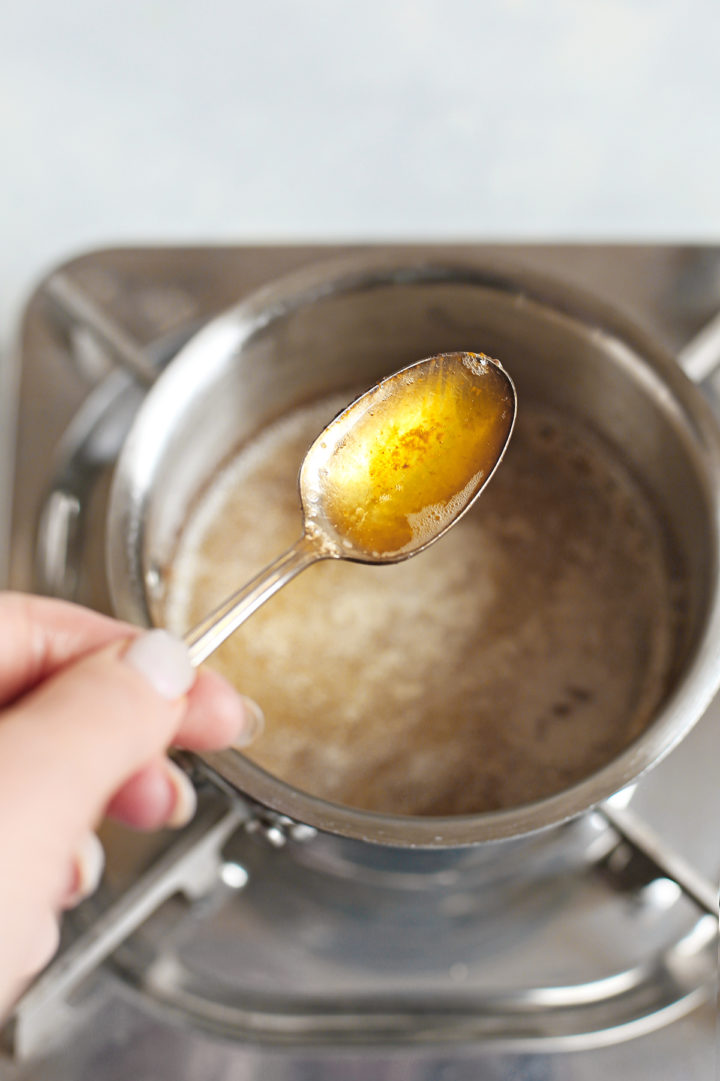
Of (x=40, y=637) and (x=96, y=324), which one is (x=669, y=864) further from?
(x=96, y=324)

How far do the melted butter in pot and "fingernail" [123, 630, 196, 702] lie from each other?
203 millimetres

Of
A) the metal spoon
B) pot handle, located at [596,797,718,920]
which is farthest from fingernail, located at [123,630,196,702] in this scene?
pot handle, located at [596,797,718,920]

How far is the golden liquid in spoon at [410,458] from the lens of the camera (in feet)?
1.65

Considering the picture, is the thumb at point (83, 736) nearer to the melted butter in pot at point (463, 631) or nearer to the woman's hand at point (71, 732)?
the woman's hand at point (71, 732)

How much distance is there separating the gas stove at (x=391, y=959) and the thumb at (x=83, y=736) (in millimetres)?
192

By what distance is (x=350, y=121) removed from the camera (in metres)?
0.81

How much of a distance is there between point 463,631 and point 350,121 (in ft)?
1.45

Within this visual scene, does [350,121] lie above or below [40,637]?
above

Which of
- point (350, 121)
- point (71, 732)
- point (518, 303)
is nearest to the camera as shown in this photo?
point (71, 732)

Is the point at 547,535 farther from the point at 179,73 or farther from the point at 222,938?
the point at 179,73

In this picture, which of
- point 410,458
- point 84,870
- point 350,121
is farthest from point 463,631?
point 350,121

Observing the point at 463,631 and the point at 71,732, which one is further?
the point at 463,631

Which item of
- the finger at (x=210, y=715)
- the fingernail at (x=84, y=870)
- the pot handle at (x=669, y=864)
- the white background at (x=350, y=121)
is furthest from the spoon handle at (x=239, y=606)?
the white background at (x=350, y=121)

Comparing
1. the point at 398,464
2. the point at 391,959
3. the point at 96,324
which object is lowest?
the point at 391,959
